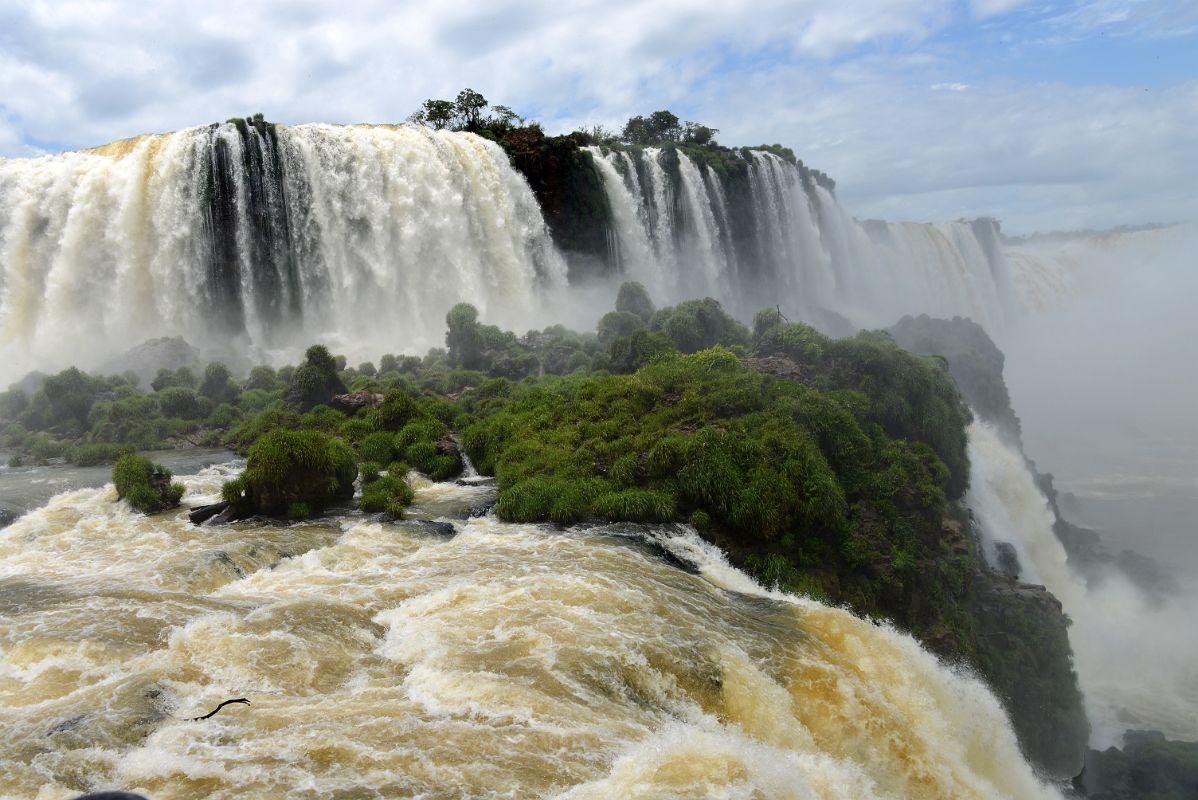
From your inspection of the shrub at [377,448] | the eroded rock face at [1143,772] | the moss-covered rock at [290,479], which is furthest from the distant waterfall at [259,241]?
the eroded rock face at [1143,772]

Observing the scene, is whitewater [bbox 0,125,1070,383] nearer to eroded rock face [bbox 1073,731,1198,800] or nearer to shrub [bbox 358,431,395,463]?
shrub [bbox 358,431,395,463]

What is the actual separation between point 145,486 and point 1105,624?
21860mm

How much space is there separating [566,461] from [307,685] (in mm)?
6987

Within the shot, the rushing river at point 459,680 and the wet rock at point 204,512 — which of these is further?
the wet rock at point 204,512

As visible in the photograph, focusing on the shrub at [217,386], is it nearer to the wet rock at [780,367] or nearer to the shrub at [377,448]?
the shrub at [377,448]

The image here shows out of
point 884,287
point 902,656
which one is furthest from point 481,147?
point 884,287

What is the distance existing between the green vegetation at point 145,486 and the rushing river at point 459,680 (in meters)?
1.64

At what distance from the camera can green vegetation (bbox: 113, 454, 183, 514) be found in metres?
12.4

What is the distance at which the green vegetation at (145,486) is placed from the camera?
12.4 m

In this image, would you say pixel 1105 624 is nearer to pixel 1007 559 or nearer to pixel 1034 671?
pixel 1007 559

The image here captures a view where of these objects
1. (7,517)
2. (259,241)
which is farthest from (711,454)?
(259,241)

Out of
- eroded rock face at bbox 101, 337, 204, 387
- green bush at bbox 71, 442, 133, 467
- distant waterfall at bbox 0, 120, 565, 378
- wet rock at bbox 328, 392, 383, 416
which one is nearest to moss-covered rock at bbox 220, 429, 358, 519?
wet rock at bbox 328, 392, 383, 416

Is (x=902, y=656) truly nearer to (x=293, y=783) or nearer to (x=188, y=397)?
(x=293, y=783)

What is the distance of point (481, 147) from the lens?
101 ft
